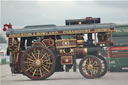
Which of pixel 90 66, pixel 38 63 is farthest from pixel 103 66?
pixel 38 63

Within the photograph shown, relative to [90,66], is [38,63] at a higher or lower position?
higher

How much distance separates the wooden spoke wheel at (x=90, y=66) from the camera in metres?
19.7

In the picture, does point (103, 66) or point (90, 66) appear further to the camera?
point (103, 66)

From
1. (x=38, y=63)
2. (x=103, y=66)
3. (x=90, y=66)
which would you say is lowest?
(x=103, y=66)

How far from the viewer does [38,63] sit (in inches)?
782

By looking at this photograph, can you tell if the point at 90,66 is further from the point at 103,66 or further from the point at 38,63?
the point at 38,63

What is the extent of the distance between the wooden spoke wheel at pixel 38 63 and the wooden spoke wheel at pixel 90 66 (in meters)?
1.66

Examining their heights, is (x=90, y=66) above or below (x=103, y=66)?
above

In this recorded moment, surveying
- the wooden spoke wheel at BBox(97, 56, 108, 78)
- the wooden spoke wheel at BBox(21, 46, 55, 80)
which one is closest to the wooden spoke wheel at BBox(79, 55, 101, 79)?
the wooden spoke wheel at BBox(97, 56, 108, 78)

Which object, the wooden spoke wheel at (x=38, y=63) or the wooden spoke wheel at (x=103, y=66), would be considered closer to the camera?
the wooden spoke wheel at (x=38, y=63)

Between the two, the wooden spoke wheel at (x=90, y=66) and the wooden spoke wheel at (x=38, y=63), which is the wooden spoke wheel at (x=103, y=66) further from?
the wooden spoke wheel at (x=38, y=63)

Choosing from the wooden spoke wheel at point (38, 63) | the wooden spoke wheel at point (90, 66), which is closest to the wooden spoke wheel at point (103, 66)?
the wooden spoke wheel at point (90, 66)

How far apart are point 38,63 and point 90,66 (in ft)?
9.10

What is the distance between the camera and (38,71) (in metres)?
19.9
